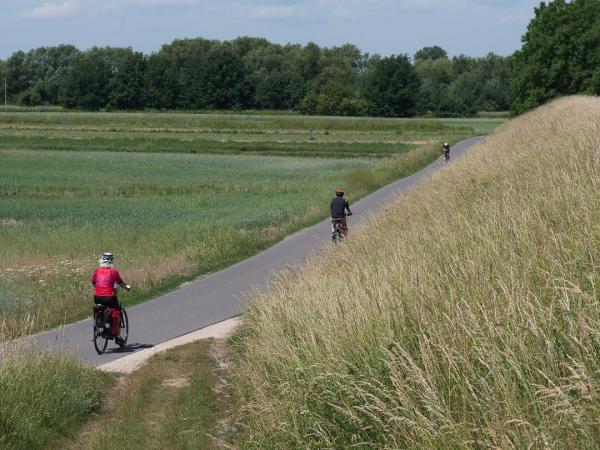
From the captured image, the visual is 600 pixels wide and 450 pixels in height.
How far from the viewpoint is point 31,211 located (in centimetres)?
3628

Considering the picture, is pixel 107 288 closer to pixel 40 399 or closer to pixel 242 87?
pixel 40 399

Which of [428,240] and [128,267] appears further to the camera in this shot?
[128,267]

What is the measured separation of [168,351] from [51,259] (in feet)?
35.8

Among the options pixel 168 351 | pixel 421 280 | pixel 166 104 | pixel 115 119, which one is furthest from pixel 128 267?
pixel 166 104

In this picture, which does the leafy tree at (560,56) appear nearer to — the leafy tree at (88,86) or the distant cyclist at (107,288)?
the distant cyclist at (107,288)

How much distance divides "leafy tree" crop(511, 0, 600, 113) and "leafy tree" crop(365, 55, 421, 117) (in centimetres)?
5646

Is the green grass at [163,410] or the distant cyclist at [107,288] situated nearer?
the green grass at [163,410]

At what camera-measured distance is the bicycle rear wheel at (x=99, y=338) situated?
15.2 metres

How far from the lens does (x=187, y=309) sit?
19219mm

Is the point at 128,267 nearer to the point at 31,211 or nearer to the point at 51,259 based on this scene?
the point at 51,259

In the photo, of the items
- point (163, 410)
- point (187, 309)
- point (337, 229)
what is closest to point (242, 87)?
point (337, 229)

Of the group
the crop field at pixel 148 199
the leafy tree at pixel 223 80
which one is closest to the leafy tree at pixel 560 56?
the crop field at pixel 148 199

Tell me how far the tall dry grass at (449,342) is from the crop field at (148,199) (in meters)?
4.08

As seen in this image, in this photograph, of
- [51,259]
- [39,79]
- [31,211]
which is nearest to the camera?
[51,259]
